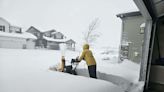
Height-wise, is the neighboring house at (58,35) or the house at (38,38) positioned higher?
the neighboring house at (58,35)

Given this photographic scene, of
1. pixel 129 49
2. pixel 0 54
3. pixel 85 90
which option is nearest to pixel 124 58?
pixel 129 49

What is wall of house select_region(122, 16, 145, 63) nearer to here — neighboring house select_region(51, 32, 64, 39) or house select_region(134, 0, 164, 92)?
house select_region(134, 0, 164, 92)

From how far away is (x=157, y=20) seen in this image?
3.55m

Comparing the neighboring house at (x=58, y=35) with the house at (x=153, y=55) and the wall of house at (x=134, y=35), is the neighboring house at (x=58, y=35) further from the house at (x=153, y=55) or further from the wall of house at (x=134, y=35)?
the house at (x=153, y=55)

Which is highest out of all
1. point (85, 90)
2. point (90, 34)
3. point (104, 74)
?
point (90, 34)

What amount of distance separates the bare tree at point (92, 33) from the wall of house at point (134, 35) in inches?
61.0

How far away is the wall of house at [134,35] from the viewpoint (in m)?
5.90

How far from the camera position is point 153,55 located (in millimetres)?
3857

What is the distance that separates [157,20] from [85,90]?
288cm

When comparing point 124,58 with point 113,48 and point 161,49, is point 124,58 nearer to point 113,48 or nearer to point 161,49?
point 113,48

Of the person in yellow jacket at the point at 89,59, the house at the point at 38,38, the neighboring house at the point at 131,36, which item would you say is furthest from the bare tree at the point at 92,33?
the person in yellow jacket at the point at 89,59

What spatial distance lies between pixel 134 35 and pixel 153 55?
2.45 metres

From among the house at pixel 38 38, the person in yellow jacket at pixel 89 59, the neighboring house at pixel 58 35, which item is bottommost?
the person in yellow jacket at pixel 89 59

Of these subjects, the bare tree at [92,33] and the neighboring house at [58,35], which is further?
the neighboring house at [58,35]
